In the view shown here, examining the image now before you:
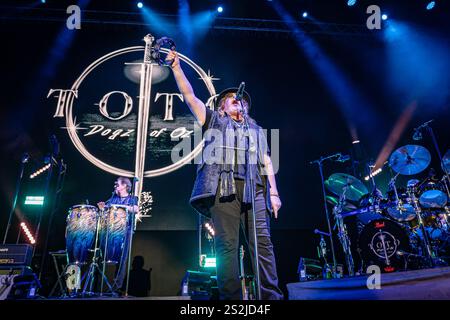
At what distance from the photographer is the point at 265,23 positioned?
7.03 metres

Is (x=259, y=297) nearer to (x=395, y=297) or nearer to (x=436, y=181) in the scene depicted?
(x=395, y=297)

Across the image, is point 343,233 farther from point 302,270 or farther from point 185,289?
point 185,289

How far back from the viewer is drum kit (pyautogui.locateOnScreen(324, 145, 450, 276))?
4710mm

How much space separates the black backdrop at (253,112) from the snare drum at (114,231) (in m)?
0.82

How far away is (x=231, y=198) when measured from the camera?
6.91 feet

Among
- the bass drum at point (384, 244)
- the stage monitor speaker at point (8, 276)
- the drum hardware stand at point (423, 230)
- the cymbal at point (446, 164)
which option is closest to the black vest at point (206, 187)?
the stage monitor speaker at point (8, 276)

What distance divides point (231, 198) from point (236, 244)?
0.31 meters

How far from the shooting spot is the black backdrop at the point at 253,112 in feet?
17.6

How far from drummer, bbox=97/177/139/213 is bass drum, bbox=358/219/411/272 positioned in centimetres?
368

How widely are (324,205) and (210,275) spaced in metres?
2.48

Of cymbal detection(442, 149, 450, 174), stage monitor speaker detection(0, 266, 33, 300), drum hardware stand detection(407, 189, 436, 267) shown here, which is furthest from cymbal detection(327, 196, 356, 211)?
stage monitor speaker detection(0, 266, 33, 300)

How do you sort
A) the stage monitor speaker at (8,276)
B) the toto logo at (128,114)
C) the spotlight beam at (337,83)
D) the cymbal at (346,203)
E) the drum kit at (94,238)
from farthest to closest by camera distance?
1. the spotlight beam at (337,83)
2. the toto logo at (128,114)
3. the cymbal at (346,203)
4. the drum kit at (94,238)
5. the stage monitor speaker at (8,276)

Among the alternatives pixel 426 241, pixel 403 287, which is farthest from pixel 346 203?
pixel 403 287

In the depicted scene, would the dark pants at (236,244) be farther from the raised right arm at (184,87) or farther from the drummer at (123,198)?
the drummer at (123,198)
